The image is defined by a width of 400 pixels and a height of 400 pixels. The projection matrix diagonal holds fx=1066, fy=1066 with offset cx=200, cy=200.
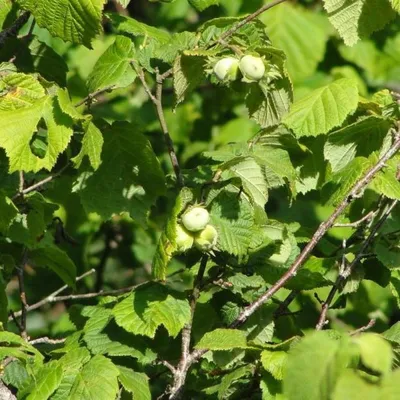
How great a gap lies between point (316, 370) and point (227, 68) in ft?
3.15

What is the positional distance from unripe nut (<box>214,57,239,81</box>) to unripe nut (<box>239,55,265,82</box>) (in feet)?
0.04

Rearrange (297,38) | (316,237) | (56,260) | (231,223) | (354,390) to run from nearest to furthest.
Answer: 1. (354,390)
2. (231,223)
3. (316,237)
4. (56,260)
5. (297,38)

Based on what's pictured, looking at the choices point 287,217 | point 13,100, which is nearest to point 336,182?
point 13,100

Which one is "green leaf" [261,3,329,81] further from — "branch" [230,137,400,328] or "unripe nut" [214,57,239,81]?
"unripe nut" [214,57,239,81]

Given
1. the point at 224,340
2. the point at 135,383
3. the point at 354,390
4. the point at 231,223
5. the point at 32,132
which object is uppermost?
the point at 354,390

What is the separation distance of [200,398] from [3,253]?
0.61 meters

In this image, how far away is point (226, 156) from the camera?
7.11 feet

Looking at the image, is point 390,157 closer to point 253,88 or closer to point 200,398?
point 253,88

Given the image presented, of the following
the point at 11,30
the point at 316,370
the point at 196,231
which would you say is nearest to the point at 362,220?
the point at 196,231

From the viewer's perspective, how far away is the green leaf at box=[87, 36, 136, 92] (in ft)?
7.06

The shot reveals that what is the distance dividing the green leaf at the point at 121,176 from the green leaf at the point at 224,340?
45cm

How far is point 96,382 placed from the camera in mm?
1899

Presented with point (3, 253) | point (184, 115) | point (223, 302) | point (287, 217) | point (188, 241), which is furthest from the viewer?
point (184, 115)

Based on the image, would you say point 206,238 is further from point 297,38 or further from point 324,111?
point 297,38
